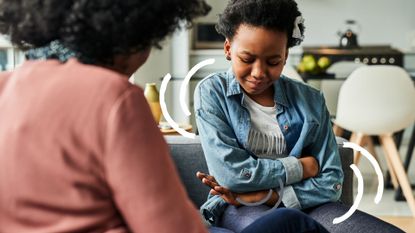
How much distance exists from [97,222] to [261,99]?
980 mm

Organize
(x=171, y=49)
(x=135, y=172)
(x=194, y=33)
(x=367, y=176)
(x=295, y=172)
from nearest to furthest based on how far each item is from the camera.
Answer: (x=135, y=172), (x=295, y=172), (x=367, y=176), (x=171, y=49), (x=194, y=33)

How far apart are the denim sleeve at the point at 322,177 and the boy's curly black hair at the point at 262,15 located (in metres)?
0.28

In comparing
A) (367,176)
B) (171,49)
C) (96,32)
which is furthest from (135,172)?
(171,49)

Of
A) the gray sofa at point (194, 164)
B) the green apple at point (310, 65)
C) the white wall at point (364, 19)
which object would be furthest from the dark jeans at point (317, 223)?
the white wall at point (364, 19)

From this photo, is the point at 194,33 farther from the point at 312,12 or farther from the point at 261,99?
the point at 261,99

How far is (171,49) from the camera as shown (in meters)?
4.90

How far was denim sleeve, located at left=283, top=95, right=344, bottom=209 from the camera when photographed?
1778mm

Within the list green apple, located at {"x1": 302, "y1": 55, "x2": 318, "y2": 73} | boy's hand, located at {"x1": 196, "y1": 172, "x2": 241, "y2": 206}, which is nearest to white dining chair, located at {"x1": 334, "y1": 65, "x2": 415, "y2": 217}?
green apple, located at {"x1": 302, "y1": 55, "x2": 318, "y2": 73}

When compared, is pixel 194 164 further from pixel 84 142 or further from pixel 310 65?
pixel 310 65

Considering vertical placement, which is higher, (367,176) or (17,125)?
(17,125)

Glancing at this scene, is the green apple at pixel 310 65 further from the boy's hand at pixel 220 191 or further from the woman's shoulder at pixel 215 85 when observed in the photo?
the boy's hand at pixel 220 191

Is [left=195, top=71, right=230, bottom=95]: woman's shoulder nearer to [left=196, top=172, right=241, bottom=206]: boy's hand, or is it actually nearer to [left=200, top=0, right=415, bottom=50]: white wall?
[left=196, top=172, right=241, bottom=206]: boy's hand

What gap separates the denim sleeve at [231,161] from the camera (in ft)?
5.64

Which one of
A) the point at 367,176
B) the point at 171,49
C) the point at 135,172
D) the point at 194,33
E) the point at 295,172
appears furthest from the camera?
the point at 194,33
